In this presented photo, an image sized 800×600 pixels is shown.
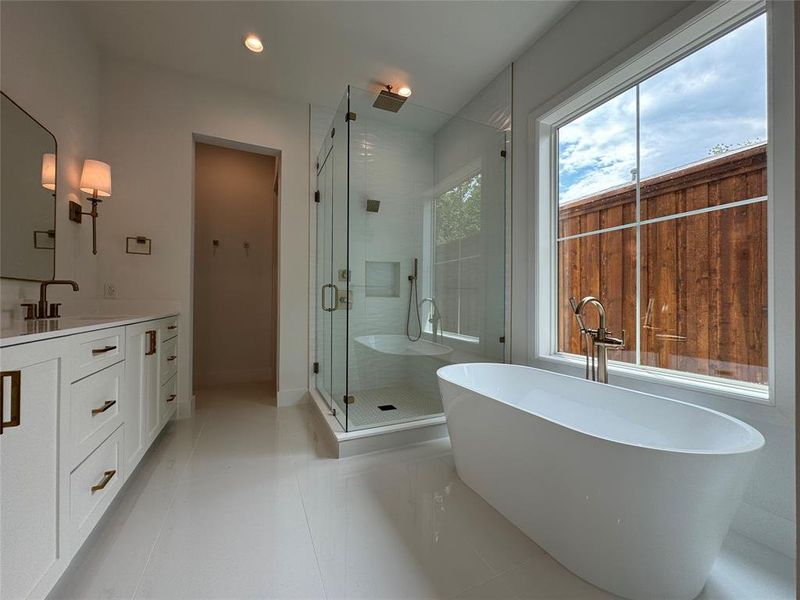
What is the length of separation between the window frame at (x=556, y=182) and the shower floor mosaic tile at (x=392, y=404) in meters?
0.90

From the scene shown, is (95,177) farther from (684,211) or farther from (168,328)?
(684,211)

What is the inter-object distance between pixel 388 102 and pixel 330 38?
58cm

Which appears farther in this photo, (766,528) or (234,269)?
(234,269)

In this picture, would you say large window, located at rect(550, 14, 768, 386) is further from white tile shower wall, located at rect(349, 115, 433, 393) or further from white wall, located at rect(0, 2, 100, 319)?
white wall, located at rect(0, 2, 100, 319)

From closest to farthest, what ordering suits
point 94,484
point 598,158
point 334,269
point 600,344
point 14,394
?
point 14,394 < point 94,484 < point 600,344 < point 598,158 < point 334,269

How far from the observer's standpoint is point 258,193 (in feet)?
13.2

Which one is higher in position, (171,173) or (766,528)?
(171,173)

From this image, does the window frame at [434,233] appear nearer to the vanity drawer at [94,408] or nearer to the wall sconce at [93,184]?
the vanity drawer at [94,408]

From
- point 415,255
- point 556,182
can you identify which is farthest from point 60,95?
point 556,182

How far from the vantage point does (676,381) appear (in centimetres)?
155

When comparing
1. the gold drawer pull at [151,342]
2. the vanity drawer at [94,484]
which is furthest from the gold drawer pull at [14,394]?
the gold drawer pull at [151,342]

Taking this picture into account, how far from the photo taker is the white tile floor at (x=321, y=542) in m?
1.08

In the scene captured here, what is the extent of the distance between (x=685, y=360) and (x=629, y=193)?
988 mm

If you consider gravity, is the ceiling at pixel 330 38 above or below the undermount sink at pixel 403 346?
above
